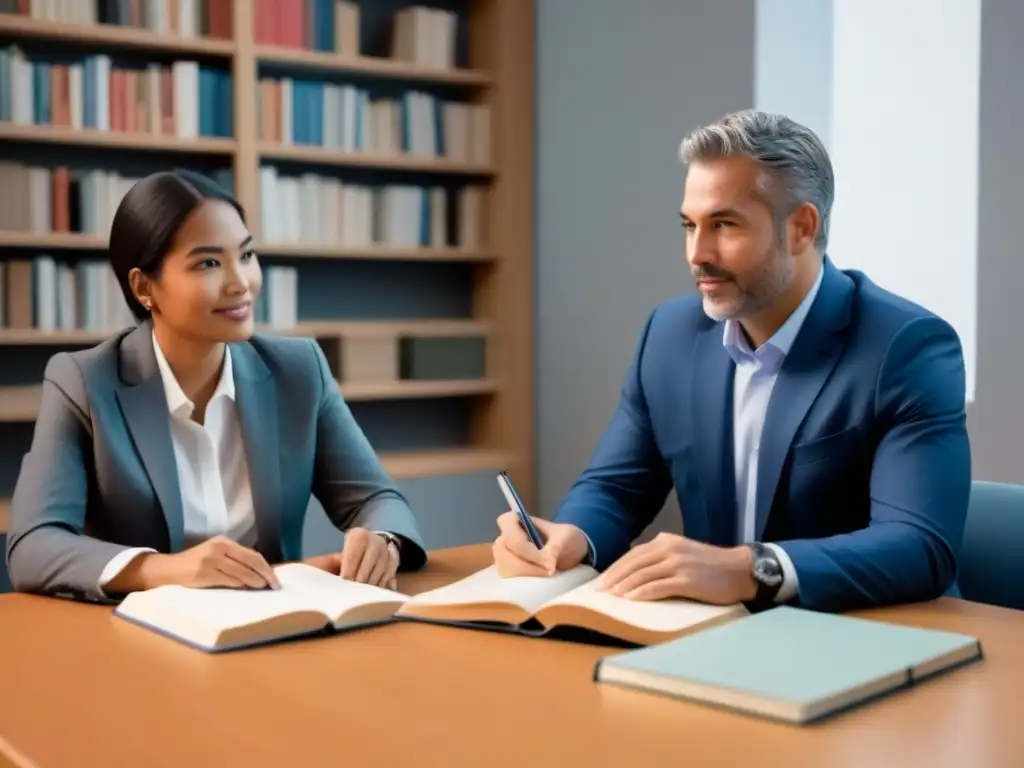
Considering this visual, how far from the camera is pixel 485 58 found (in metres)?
4.67

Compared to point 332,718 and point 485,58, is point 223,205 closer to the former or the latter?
point 332,718

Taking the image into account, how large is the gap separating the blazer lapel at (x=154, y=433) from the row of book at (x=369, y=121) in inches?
90.7

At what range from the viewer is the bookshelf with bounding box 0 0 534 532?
382cm

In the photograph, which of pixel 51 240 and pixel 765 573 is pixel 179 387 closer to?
pixel 765 573

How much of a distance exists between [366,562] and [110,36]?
8.69 feet

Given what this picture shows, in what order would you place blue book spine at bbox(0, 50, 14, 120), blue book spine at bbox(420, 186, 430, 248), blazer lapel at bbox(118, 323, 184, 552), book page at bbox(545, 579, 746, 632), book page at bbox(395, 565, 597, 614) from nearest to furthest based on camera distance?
book page at bbox(545, 579, 746, 632) → book page at bbox(395, 565, 597, 614) → blazer lapel at bbox(118, 323, 184, 552) → blue book spine at bbox(0, 50, 14, 120) → blue book spine at bbox(420, 186, 430, 248)

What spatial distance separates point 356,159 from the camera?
428 centimetres

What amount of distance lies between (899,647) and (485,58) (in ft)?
12.3

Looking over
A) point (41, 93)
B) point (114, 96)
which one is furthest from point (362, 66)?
point (41, 93)

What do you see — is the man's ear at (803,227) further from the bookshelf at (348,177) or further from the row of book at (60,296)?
the bookshelf at (348,177)

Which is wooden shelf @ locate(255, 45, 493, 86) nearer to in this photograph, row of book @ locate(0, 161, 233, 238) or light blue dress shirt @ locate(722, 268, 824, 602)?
row of book @ locate(0, 161, 233, 238)

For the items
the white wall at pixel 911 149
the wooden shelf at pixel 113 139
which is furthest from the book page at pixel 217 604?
the wooden shelf at pixel 113 139

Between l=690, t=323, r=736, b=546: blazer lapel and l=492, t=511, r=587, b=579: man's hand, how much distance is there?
333 mm

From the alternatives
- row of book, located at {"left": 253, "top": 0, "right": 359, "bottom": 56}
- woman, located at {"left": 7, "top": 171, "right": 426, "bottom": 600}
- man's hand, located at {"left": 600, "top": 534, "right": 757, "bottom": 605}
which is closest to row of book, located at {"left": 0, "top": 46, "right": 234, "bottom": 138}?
row of book, located at {"left": 253, "top": 0, "right": 359, "bottom": 56}
